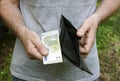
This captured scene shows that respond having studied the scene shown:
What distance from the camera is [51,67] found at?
168cm

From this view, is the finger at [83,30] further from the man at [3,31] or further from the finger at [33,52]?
the man at [3,31]

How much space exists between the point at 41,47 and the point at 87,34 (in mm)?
212

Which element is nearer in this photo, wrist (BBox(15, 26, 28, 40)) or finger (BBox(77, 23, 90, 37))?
finger (BBox(77, 23, 90, 37))

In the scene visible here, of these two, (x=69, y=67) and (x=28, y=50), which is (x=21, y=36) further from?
(x=69, y=67)

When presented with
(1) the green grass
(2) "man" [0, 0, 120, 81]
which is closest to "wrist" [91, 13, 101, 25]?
(2) "man" [0, 0, 120, 81]

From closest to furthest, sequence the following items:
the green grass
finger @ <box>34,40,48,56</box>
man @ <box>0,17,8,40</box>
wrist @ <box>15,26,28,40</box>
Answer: finger @ <box>34,40,48,56</box> → wrist @ <box>15,26,28,40</box> → the green grass → man @ <box>0,17,8,40</box>

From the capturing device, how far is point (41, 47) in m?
1.51

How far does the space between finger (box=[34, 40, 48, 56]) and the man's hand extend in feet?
0.49

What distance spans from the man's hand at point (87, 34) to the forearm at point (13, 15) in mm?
276

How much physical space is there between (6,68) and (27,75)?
210cm

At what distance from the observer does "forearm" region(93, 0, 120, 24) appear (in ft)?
5.49

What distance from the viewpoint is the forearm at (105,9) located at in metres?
1.67

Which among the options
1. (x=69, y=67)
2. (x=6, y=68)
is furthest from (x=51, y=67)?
(x=6, y=68)

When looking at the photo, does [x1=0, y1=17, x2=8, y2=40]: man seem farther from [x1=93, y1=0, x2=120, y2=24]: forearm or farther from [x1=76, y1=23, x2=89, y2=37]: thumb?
[x1=76, y1=23, x2=89, y2=37]: thumb
